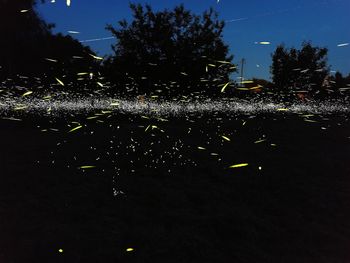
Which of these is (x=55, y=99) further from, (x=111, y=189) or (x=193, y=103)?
(x=111, y=189)

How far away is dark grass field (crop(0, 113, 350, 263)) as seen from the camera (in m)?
2.65

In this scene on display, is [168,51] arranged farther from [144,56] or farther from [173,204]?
[173,204]

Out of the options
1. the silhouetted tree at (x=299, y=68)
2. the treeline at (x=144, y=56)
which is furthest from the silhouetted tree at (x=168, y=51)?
the silhouetted tree at (x=299, y=68)

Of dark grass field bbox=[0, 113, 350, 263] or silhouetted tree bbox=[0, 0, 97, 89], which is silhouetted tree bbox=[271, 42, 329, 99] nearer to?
silhouetted tree bbox=[0, 0, 97, 89]

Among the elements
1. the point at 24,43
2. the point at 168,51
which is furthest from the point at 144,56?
the point at 24,43

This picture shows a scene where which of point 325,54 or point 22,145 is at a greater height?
point 325,54

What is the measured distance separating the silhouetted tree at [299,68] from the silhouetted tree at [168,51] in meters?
15.0

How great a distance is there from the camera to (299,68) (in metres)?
38.6

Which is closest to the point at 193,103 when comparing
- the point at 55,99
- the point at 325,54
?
the point at 55,99

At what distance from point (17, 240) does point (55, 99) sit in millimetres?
22453

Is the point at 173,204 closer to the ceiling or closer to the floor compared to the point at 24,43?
closer to the floor

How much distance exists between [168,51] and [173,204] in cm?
2053

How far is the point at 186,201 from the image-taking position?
378 cm

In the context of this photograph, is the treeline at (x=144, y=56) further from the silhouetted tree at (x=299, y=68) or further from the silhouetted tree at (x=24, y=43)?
the silhouetted tree at (x=299, y=68)
